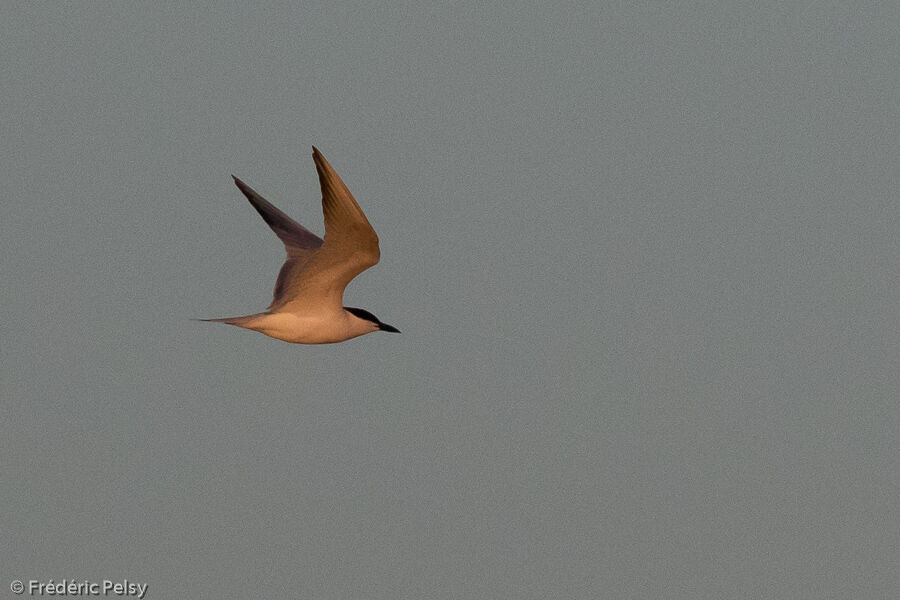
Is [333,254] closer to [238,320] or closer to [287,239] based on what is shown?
[238,320]

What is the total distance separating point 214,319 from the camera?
68.2ft

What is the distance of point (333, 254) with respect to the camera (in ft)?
66.5

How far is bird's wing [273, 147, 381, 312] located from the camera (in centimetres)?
1858

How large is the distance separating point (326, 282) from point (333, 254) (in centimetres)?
93

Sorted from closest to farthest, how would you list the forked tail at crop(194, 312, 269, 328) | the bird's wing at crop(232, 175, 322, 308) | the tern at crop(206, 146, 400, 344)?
the tern at crop(206, 146, 400, 344) < the forked tail at crop(194, 312, 269, 328) < the bird's wing at crop(232, 175, 322, 308)

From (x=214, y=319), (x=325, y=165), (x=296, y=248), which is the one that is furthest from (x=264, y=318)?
(x=325, y=165)

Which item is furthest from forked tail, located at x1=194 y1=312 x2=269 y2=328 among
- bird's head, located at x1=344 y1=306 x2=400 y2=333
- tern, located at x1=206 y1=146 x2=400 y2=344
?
bird's head, located at x1=344 y1=306 x2=400 y2=333

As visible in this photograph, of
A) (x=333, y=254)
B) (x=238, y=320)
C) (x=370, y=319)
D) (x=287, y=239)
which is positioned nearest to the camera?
(x=333, y=254)

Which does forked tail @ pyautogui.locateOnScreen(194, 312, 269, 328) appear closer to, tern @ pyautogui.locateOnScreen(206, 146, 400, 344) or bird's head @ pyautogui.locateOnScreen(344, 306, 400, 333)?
tern @ pyautogui.locateOnScreen(206, 146, 400, 344)

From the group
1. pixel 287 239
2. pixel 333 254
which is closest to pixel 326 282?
pixel 333 254

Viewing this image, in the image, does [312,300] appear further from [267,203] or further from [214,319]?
[267,203]

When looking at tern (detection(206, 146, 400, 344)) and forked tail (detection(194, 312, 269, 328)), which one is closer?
tern (detection(206, 146, 400, 344))

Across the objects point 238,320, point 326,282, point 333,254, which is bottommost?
point 238,320

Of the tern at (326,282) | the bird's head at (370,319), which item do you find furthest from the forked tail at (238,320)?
the bird's head at (370,319)
